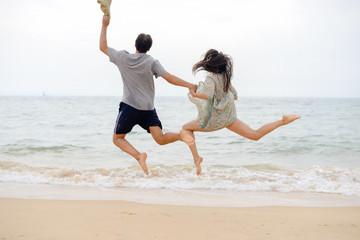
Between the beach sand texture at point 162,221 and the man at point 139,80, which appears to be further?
the man at point 139,80

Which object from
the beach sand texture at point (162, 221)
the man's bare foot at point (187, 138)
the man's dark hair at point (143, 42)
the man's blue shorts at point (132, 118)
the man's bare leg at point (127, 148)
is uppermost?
the man's dark hair at point (143, 42)

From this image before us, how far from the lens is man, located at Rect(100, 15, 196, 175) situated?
4.52 meters

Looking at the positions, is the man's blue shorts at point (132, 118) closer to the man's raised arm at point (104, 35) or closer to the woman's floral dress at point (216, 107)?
the woman's floral dress at point (216, 107)

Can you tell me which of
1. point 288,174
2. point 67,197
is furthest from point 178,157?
point 67,197

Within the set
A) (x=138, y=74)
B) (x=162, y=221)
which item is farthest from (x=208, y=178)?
(x=138, y=74)

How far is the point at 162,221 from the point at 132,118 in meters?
1.39

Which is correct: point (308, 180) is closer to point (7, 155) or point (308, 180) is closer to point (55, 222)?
point (55, 222)

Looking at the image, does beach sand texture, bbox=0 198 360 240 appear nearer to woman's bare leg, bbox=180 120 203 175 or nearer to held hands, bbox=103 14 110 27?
woman's bare leg, bbox=180 120 203 175

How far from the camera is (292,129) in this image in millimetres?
17234

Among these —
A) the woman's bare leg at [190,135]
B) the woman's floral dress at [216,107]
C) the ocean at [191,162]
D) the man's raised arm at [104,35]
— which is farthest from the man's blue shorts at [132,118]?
the ocean at [191,162]

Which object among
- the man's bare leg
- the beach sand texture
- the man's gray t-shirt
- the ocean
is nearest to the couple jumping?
the man's gray t-shirt

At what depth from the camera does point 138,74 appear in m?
4.55

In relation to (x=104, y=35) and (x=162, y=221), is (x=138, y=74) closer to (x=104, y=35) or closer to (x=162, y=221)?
(x=104, y=35)

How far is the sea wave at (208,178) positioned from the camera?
297 inches
